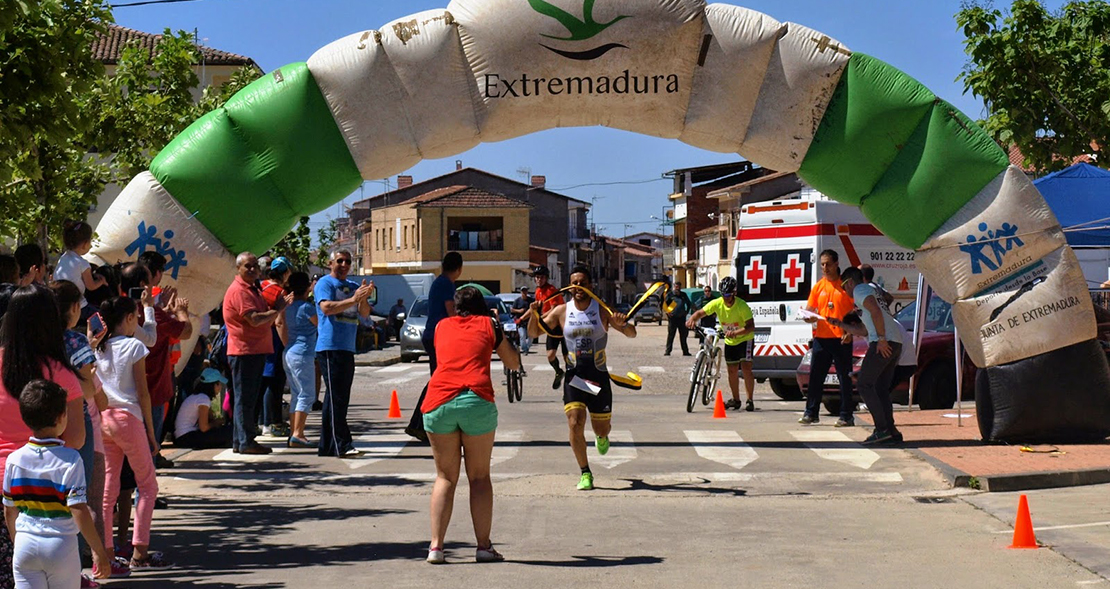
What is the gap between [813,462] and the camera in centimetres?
1296

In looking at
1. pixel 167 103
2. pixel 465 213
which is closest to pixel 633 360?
pixel 167 103

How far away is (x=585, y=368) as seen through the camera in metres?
11.2

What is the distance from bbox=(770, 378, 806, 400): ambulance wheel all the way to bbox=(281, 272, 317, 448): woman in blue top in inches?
354

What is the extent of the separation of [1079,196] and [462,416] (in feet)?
44.3

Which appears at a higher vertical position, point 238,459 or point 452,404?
point 452,404

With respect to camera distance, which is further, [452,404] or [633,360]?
[633,360]

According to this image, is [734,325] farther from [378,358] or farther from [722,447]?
[378,358]

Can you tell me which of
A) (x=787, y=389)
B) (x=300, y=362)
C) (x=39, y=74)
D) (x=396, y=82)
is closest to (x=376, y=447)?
(x=300, y=362)

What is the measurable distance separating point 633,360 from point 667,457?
67.3ft

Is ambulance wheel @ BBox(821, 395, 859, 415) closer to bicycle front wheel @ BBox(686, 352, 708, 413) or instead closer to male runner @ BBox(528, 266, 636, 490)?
bicycle front wheel @ BBox(686, 352, 708, 413)

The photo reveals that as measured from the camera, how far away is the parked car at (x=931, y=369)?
17484 mm

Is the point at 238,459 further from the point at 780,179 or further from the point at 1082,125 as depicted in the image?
the point at 780,179

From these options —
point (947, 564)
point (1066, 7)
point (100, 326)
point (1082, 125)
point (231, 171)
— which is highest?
point (1066, 7)

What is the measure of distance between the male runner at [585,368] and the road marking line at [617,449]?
1575mm
